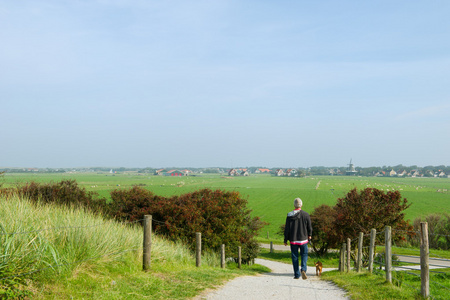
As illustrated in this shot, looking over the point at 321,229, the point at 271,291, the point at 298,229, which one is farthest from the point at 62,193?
the point at 321,229

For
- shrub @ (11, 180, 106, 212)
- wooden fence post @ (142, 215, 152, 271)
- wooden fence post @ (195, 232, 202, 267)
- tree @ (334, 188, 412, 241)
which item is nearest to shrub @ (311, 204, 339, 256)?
tree @ (334, 188, 412, 241)

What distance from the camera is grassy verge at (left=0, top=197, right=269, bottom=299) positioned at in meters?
6.02

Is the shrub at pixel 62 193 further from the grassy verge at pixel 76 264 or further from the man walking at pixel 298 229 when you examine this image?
the man walking at pixel 298 229

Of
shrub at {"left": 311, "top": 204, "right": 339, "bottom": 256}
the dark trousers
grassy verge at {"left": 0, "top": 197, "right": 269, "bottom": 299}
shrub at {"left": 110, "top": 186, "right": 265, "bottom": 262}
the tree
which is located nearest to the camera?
grassy verge at {"left": 0, "top": 197, "right": 269, "bottom": 299}

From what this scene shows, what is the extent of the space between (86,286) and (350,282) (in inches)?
260

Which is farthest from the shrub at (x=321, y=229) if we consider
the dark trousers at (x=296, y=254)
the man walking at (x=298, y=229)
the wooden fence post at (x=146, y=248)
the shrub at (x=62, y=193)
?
the wooden fence post at (x=146, y=248)

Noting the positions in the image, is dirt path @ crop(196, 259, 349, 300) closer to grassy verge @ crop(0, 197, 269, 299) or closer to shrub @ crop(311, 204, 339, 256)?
grassy verge @ crop(0, 197, 269, 299)

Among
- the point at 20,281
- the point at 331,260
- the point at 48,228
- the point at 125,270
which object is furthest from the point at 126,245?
the point at 331,260

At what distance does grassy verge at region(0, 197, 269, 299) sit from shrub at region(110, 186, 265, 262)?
333 inches

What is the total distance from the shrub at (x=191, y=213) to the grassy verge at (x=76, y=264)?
8.46 m

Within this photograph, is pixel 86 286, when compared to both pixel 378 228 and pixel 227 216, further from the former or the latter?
pixel 378 228

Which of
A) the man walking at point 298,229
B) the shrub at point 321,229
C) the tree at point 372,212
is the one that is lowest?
the shrub at point 321,229

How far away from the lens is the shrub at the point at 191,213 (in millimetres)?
18250

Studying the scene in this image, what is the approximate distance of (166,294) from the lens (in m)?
6.91
